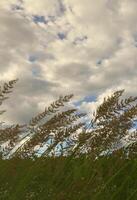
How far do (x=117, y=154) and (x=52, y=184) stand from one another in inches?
26.3

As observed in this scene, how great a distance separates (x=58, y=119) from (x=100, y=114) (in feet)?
1.29

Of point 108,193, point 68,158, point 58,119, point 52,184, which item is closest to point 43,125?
point 58,119

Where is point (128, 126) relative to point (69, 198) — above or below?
above

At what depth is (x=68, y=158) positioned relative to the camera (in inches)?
155

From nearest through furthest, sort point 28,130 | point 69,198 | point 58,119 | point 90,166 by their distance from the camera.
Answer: point 69,198 < point 58,119 < point 28,130 < point 90,166

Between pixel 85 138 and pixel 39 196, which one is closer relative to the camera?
pixel 85 138

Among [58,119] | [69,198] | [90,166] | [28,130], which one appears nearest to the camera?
[69,198]

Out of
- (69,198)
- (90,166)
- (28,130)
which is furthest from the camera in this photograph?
(90,166)

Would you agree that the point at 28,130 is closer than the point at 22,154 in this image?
No

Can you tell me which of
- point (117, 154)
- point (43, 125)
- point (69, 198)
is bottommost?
point (69, 198)

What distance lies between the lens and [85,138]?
3545mm

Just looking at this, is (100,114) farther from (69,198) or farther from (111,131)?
(69,198)

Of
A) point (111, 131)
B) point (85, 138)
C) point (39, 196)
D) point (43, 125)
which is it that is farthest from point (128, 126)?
point (39, 196)

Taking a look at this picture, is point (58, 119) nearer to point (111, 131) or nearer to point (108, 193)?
point (111, 131)
